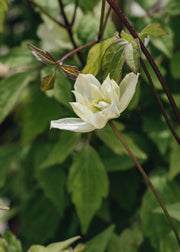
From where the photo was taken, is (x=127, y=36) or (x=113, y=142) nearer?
(x=127, y=36)

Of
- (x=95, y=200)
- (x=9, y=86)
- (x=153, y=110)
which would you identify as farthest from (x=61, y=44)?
(x=95, y=200)

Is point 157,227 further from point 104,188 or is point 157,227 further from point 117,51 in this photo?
point 117,51

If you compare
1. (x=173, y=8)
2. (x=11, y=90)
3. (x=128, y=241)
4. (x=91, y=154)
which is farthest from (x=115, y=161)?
(x=173, y=8)

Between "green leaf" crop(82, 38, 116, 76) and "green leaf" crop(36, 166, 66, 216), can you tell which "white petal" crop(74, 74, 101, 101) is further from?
"green leaf" crop(36, 166, 66, 216)

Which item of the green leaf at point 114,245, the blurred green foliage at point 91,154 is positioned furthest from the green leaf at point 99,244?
the green leaf at point 114,245

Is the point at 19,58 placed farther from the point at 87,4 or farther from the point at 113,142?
the point at 113,142

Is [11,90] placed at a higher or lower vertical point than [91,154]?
higher

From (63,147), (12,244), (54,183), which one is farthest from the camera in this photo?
(54,183)
